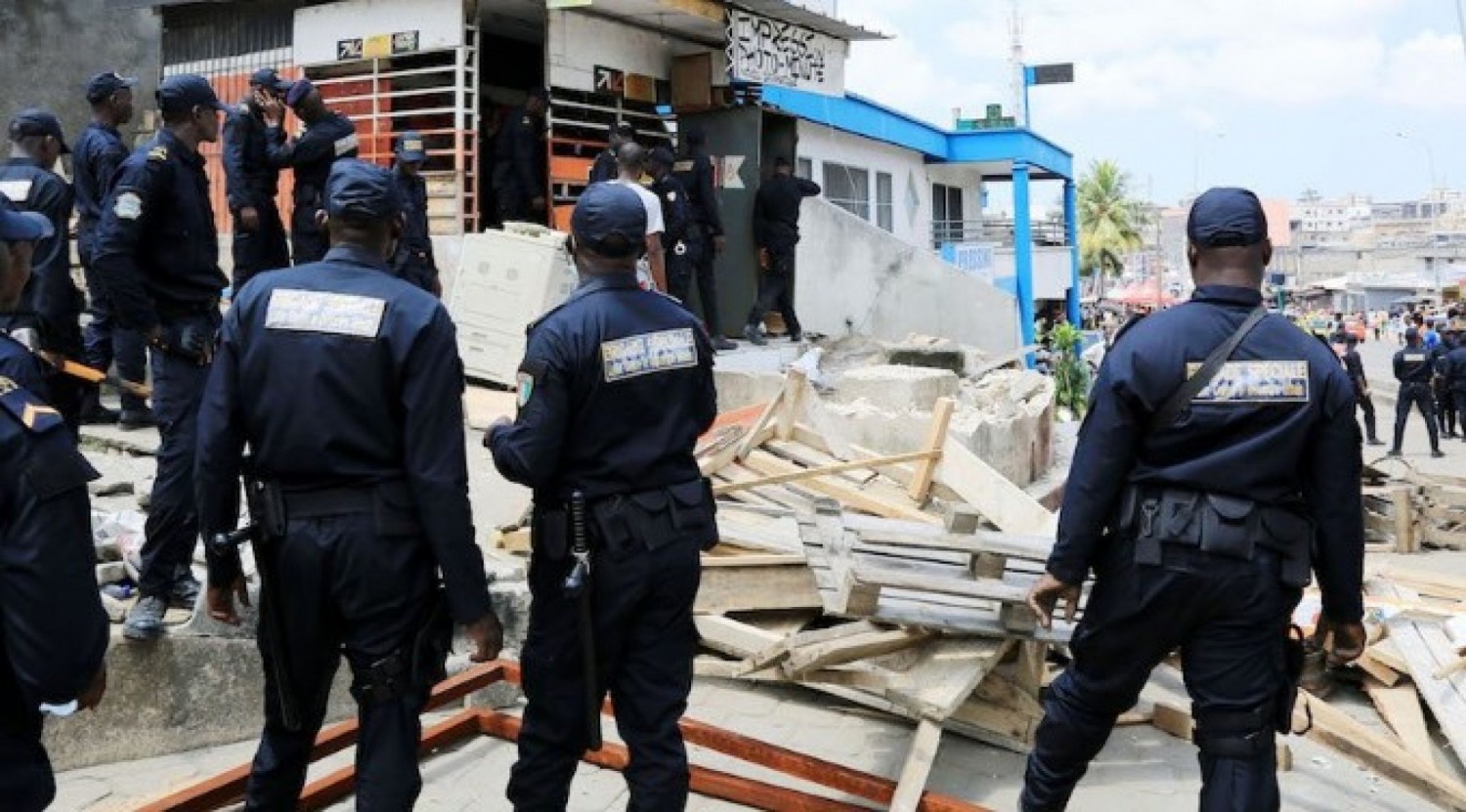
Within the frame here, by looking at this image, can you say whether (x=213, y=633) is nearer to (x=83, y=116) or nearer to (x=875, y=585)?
(x=875, y=585)

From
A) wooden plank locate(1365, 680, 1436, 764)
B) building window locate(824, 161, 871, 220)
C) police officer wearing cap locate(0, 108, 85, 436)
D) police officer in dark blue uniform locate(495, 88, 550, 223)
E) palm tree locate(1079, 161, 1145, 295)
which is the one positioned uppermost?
palm tree locate(1079, 161, 1145, 295)

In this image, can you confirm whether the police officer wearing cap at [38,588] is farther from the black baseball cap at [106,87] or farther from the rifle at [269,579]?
the black baseball cap at [106,87]

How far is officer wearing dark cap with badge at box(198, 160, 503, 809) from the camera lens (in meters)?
2.88

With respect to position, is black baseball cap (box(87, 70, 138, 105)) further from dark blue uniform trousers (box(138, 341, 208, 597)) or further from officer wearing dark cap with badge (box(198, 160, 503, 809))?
officer wearing dark cap with badge (box(198, 160, 503, 809))

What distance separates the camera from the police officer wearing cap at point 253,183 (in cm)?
605

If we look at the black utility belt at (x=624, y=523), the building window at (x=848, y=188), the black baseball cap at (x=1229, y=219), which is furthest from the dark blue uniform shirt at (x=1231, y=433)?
the building window at (x=848, y=188)

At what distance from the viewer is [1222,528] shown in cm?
311

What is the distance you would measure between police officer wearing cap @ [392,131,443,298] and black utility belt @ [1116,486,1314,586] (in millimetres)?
5279

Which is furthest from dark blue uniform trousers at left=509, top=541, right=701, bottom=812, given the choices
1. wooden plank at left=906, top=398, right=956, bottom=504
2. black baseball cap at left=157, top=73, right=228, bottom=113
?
wooden plank at left=906, top=398, right=956, bottom=504

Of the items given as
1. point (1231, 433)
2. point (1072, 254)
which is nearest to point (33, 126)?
point (1231, 433)

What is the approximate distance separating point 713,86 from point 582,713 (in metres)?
9.22

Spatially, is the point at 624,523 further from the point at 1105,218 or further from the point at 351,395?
the point at 1105,218

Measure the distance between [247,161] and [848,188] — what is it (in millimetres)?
14515

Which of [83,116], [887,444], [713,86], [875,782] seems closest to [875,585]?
[875,782]
